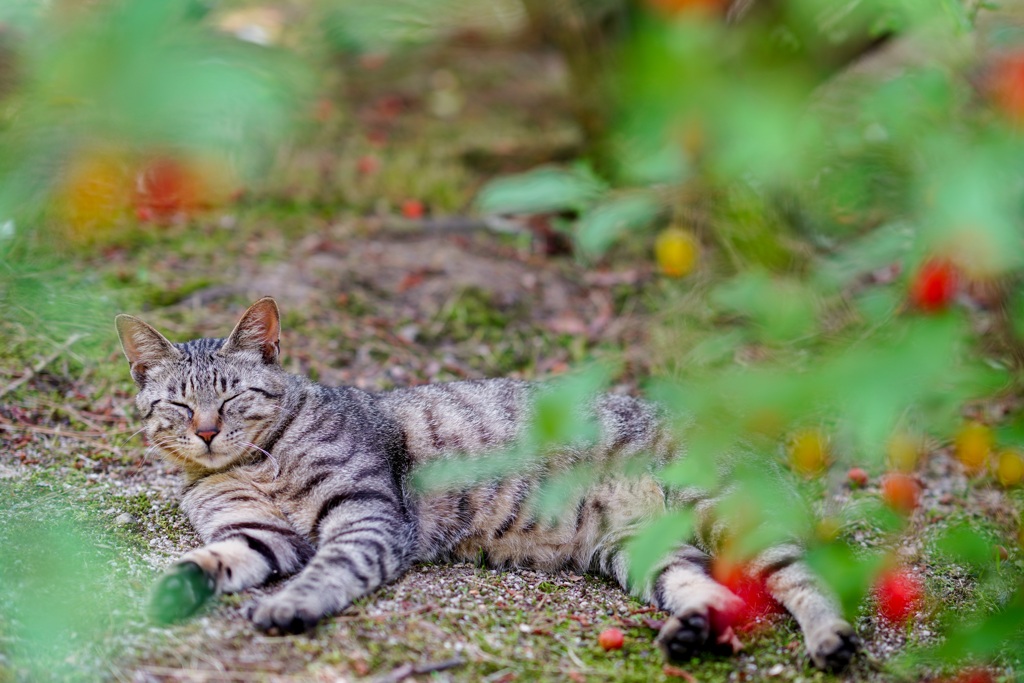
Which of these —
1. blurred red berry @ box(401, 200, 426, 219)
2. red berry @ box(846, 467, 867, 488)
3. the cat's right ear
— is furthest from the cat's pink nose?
blurred red berry @ box(401, 200, 426, 219)

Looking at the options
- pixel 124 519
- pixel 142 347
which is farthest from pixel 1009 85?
pixel 124 519

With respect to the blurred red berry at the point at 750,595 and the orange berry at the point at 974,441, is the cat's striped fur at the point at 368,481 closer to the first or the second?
the blurred red berry at the point at 750,595

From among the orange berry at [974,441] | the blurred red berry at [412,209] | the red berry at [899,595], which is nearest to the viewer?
the red berry at [899,595]

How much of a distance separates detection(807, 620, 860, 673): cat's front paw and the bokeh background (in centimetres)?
11

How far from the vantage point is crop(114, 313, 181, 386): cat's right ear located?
390 centimetres

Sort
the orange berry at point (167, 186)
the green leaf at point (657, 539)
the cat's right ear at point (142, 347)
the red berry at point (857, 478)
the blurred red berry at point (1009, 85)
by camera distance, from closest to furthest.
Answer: the green leaf at point (657, 539) → the blurred red berry at point (1009, 85) → the orange berry at point (167, 186) → the cat's right ear at point (142, 347) → the red berry at point (857, 478)

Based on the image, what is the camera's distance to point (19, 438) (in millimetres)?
4383

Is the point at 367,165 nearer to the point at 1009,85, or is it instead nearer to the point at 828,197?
the point at 828,197

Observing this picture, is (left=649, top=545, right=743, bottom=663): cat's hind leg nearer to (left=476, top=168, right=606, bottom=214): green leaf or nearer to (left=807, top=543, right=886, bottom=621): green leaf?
(left=807, top=543, right=886, bottom=621): green leaf

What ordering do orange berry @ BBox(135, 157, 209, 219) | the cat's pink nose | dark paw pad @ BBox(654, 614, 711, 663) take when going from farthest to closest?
the cat's pink nose, dark paw pad @ BBox(654, 614, 711, 663), orange berry @ BBox(135, 157, 209, 219)

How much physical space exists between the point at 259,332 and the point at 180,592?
54.0 inches

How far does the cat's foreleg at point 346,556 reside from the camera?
3.01m

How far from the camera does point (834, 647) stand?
9.74 ft

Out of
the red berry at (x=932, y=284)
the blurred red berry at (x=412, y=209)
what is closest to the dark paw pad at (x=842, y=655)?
the red berry at (x=932, y=284)
